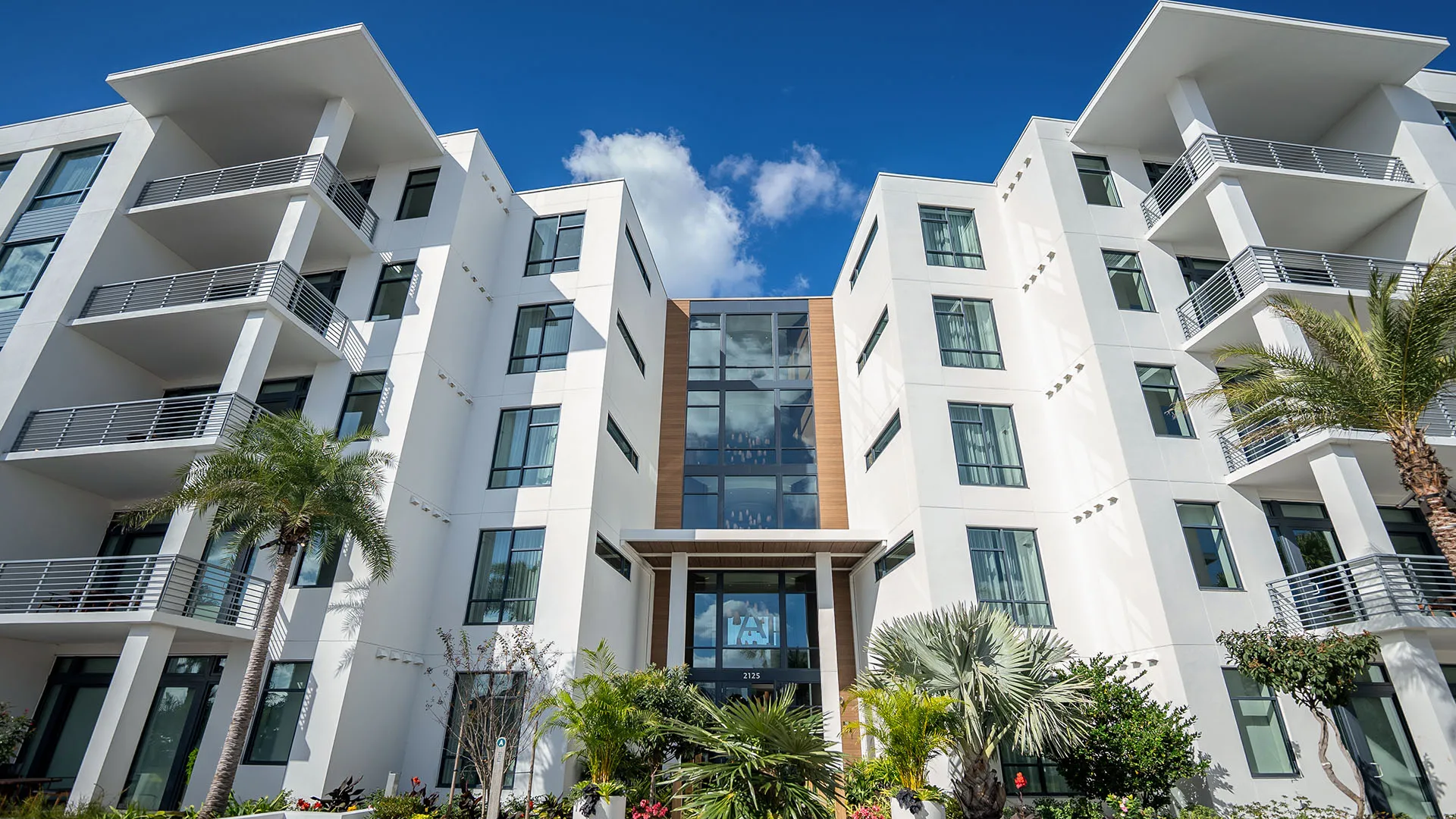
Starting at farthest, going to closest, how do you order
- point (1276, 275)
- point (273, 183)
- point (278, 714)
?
point (273, 183)
point (1276, 275)
point (278, 714)

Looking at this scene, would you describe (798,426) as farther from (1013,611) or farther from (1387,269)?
(1387,269)

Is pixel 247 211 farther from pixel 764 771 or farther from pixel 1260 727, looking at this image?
pixel 1260 727

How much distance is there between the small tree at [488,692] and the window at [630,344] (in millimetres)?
8420

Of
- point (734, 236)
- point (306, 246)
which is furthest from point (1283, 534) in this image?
point (306, 246)

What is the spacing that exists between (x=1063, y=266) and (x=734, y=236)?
10.6 m

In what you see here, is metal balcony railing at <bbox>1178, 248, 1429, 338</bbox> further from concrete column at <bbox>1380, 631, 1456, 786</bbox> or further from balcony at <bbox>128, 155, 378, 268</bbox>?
balcony at <bbox>128, 155, 378, 268</bbox>

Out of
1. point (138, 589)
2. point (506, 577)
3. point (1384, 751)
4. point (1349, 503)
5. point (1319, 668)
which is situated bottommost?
point (1384, 751)

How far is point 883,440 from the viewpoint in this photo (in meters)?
17.9

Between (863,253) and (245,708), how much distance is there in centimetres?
1861

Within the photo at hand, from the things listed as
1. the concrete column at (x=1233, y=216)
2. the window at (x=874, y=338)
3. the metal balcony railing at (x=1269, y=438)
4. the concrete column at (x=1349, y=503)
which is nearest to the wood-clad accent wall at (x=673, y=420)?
the window at (x=874, y=338)

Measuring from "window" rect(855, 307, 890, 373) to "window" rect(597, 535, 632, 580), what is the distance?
8.89 meters

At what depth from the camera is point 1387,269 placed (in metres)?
15.2

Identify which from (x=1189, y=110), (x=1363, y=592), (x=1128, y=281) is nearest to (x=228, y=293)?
(x=1128, y=281)

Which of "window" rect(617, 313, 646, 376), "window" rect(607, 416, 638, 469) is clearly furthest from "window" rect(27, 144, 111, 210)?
"window" rect(607, 416, 638, 469)
